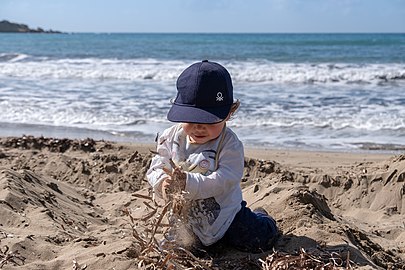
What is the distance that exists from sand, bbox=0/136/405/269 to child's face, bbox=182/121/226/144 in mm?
667

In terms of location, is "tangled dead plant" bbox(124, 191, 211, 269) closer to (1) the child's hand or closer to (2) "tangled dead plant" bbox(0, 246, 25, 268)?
(1) the child's hand

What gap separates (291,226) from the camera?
388 centimetres

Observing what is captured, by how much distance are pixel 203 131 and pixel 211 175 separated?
245mm

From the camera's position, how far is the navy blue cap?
3232 millimetres

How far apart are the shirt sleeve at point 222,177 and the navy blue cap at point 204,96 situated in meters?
0.22

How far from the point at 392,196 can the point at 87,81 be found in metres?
12.1

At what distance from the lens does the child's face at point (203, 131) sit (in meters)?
3.35

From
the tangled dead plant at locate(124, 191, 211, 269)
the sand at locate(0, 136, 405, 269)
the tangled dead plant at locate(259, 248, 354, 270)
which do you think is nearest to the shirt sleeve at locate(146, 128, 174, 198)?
the tangled dead plant at locate(124, 191, 211, 269)

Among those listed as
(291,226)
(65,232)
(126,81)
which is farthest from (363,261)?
(126,81)

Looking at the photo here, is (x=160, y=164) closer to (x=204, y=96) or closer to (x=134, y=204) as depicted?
(x=204, y=96)

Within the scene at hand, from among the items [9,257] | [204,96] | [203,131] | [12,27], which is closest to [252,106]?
[203,131]

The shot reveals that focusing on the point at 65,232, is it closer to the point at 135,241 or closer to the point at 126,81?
the point at 135,241

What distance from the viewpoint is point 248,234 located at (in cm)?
352

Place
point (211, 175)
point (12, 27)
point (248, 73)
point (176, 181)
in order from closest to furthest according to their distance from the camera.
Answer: point (176, 181)
point (211, 175)
point (248, 73)
point (12, 27)
